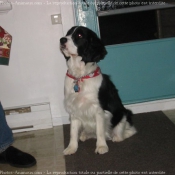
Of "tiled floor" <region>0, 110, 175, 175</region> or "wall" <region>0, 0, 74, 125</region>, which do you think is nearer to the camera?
"tiled floor" <region>0, 110, 175, 175</region>

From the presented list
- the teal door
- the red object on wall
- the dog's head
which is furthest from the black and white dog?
the red object on wall

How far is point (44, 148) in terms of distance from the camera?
2.24 m

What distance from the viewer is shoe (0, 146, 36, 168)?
75.4 inches

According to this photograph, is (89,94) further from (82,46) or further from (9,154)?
(9,154)

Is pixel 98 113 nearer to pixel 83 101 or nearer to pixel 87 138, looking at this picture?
pixel 83 101

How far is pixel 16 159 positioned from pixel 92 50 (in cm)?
92

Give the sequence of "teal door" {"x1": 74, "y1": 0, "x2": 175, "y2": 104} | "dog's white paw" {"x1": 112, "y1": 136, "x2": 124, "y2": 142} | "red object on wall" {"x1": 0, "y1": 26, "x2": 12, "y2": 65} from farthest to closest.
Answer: "teal door" {"x1": 74, "y1": 0, "x2": 175, "y2": 104} < "red object on wall" {"x1": 0, "y1": 26, "x2": 12, "y2": 65} < "dog's white paw" {"x1": 112, "y1": 136, "x2": 124, "y2": 142}

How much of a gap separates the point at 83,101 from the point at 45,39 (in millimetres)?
871

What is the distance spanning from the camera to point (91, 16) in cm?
265

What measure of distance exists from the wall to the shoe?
79cm

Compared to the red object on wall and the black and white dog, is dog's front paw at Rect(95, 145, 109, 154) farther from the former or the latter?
the red object on wall

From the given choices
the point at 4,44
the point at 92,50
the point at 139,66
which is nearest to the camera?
the point at 92,50

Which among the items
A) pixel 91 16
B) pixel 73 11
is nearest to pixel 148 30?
pixel 91 16

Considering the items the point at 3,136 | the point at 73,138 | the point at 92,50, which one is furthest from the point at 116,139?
Result: the point at 3,136
